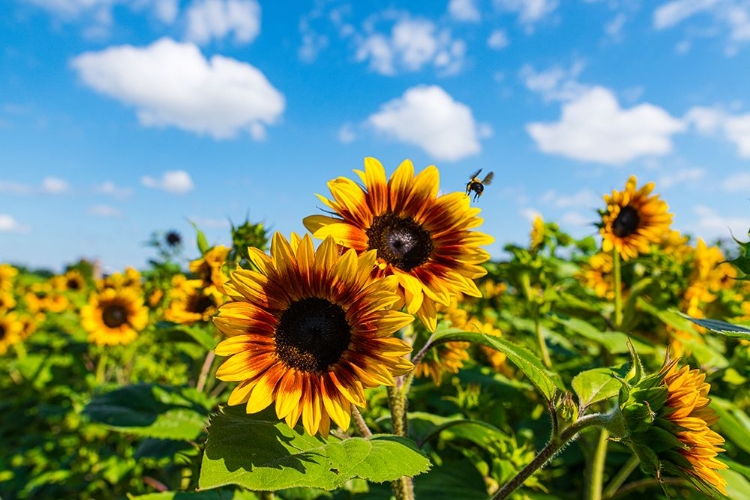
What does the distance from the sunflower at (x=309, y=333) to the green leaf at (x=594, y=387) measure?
45cm

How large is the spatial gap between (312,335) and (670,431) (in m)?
0.80

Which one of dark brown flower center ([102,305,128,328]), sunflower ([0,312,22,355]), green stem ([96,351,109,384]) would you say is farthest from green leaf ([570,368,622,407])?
sunflower ([0,312,22,355])

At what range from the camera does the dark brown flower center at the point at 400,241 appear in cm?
144

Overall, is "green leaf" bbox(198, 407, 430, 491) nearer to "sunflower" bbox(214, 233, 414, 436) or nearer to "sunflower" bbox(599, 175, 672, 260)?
"sunflower" bbox(214, 233, 414, 436)

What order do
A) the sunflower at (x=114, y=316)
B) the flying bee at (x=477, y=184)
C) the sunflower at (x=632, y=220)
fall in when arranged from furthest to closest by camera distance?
the sunflower at (x=114, y=316) < the sunflower at (x=632, y=220) < the flying bee at (x=477, y=184)

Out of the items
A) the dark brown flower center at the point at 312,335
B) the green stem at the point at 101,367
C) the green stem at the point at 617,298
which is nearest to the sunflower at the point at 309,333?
the dark brown flower center at the point at 312,335

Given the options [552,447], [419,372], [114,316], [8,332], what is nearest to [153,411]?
[419,372]

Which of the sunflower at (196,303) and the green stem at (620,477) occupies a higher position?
the sunflower at (196,303)

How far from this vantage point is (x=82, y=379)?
17.6ft

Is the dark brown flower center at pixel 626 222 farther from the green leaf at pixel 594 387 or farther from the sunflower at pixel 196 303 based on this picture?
the sunflower at pixel 196 303

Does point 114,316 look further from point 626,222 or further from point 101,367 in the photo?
point 626,222

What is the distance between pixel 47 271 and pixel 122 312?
17077mm

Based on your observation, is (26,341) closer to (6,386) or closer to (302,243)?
(6,386)

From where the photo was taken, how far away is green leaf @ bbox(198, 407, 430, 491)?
3.33 ft
